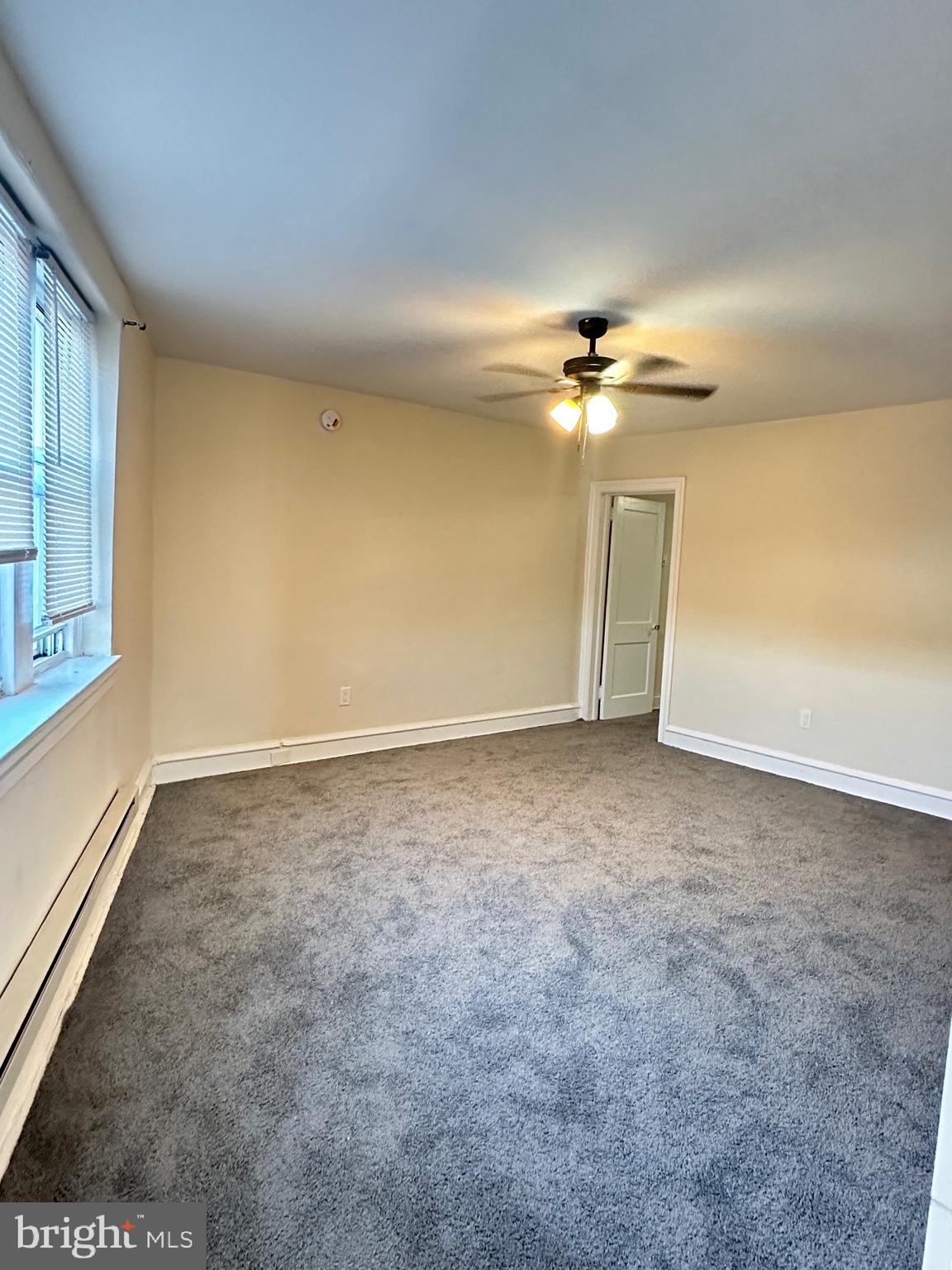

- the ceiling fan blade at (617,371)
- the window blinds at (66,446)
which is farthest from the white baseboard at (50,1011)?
the ceiling fan blade at (617,371)

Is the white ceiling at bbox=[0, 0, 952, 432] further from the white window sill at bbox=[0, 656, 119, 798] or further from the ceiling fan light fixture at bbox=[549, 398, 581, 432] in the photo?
the white window sill at bbox=[0, 656, 119, 798]

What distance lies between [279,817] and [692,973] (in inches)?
85.8

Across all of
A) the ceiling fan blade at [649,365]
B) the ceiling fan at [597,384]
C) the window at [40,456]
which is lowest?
the window at [40,456]

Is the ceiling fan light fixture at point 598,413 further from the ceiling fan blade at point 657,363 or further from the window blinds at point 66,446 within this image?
the window blinds at point 66,446

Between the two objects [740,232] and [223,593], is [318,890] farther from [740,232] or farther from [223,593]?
[740,232]

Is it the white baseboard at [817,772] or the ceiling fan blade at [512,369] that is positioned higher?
the ceiling fan blade at [512,369]

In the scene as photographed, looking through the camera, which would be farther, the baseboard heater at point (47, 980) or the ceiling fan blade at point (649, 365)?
the ceiling fan blade at point (649, 365)

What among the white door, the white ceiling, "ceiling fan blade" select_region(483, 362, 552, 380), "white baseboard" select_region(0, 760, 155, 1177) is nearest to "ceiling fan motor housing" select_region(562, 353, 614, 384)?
the white ceiling

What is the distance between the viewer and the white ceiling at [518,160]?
131 cm

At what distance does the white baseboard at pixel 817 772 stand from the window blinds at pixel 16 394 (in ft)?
14.8

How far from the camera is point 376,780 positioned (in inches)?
168

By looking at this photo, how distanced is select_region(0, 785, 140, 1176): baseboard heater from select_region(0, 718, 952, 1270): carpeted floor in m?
0.06

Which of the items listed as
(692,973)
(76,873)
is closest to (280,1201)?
(76,873)

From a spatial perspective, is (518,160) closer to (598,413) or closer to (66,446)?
(598,413)
